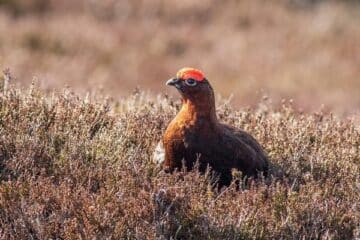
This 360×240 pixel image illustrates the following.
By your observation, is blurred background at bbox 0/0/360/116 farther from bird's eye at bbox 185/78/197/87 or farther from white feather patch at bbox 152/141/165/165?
bird's eye at bbox 185/78/197/87

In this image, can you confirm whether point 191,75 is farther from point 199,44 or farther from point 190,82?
point 199,44

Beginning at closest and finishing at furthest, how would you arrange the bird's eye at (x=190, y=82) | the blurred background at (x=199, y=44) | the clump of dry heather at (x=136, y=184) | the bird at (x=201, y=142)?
the clump of dry heather at (x=136, y=184) < the bird at (x=201, y=142) < the bird's eye at (x=190, y=82) < the blurred background at (x=199, y=44)

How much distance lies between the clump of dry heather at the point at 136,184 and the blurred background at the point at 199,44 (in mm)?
9527

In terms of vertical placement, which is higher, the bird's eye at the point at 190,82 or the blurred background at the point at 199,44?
the blurred background at the point at 199,44

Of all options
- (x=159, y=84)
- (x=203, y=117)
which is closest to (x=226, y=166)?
(x=203, y=117)

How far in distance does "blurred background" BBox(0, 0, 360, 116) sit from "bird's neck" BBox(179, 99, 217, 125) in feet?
33.5

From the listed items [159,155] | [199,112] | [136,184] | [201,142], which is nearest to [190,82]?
[199,112]

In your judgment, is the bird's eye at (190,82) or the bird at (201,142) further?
the bird's eye at (190,82)

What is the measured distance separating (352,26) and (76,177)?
49.4 ft

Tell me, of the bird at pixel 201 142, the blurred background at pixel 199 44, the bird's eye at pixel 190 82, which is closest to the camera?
the bird at pixel 201 142

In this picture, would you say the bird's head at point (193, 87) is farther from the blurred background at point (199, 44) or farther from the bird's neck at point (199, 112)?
the blurred background at point (199, 44)

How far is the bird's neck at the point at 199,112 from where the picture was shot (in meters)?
6.14

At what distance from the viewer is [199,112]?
20.1ft

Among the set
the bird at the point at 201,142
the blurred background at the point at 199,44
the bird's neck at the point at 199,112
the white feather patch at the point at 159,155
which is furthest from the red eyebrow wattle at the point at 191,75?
the blurred background at the point at 199,44
